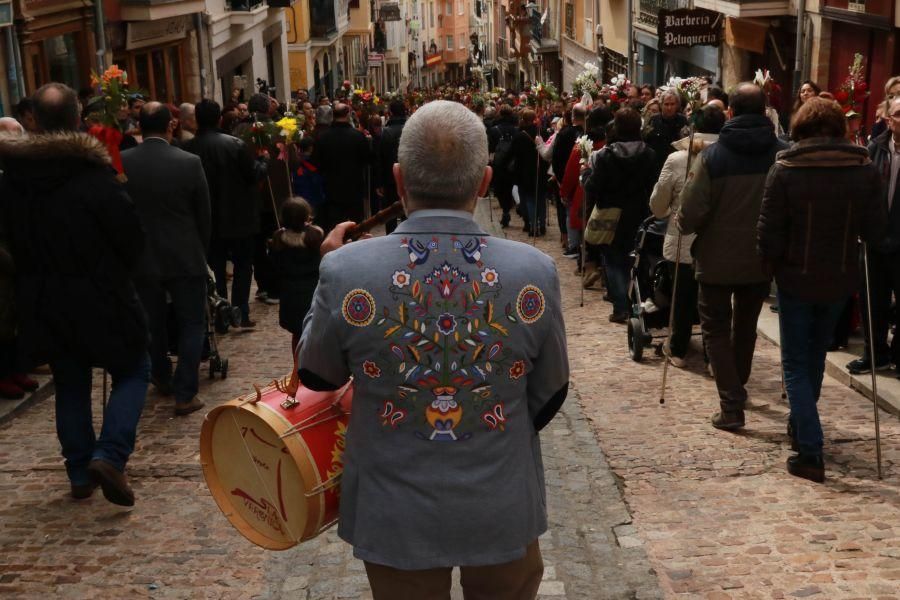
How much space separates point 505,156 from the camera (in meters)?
16.8

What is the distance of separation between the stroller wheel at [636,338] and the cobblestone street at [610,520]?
43.8 inches

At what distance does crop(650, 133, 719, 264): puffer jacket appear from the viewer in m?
8.45

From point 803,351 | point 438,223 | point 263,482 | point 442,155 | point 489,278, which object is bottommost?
point 803,351

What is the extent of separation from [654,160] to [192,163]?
4.28 meters

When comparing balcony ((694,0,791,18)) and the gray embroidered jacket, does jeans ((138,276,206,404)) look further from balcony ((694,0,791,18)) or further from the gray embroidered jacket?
balcony ((694,0,791,18))

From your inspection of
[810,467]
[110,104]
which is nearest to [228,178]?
[110,104]

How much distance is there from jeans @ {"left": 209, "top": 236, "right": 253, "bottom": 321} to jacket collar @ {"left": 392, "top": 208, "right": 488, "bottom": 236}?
7.47m

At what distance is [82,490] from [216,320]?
4.32 m

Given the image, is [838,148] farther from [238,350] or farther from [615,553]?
[238,350]

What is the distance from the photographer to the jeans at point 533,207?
1689 cm

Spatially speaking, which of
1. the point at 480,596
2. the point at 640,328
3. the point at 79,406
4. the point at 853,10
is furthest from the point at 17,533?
the point at 853,10

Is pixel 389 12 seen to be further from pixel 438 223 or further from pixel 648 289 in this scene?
pixel 438 223

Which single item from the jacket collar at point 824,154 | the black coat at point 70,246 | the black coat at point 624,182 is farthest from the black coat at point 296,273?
the black coat at point 624,182

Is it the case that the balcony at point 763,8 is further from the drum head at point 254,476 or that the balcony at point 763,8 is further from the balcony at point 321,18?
the balcony at point 321,18
